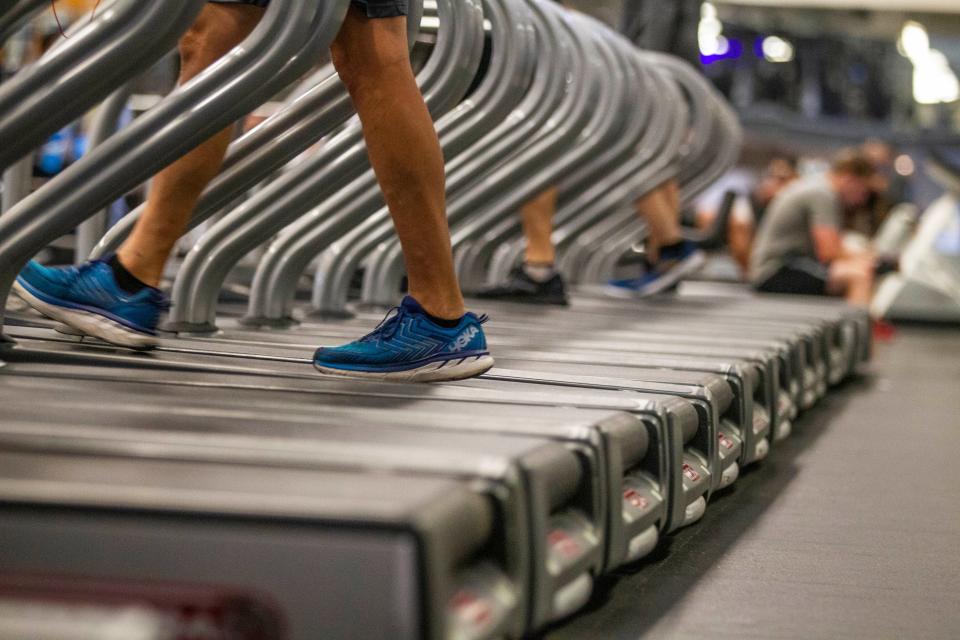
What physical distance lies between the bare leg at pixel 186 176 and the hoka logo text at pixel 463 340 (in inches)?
24.9

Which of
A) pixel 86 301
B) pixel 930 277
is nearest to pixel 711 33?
pixel 930 277

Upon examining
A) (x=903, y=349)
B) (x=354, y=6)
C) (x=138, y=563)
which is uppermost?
(x=354, y=6)

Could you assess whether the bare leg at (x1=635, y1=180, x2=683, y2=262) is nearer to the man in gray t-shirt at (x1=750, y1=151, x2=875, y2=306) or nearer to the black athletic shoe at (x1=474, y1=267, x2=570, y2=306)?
the black athletic shoe at (x1=474, y1=267, x2=570, y2=306)

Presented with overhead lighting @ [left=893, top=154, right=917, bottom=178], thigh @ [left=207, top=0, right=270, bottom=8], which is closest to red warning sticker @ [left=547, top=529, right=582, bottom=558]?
thigh @ [left=207, top=0, right=270, bottom=8]

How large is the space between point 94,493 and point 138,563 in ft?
0.26

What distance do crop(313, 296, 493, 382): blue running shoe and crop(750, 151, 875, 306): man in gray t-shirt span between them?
4.53 m

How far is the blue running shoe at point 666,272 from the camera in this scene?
5441 millimetres

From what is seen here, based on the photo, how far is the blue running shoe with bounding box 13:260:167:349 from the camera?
7.55 feet

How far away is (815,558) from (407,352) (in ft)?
2.49

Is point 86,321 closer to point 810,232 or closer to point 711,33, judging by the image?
point 810,232

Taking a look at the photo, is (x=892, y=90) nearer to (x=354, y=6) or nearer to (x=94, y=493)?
(x=354, y=6)

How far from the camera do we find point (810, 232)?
6.48 meters

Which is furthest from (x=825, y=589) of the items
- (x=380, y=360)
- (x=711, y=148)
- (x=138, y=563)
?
(x=711, y=148)

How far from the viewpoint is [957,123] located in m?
16.2
